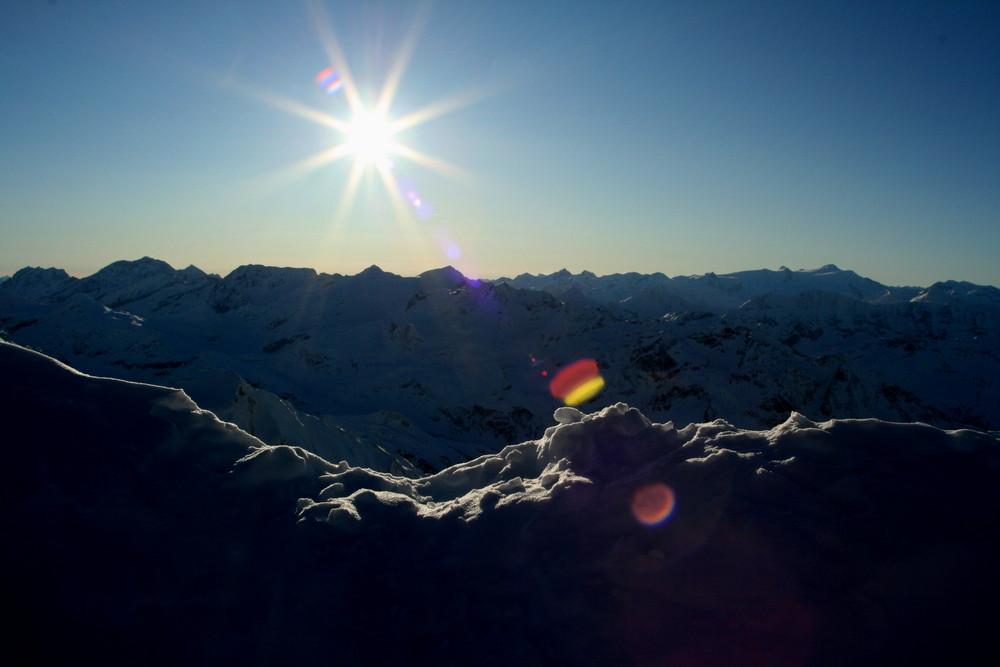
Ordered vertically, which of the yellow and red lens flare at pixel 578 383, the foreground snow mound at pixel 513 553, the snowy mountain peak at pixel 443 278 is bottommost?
the foreground snow mound at pixel 513 553

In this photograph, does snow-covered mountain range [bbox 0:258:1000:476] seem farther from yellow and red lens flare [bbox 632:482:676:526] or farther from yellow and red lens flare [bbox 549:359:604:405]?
yellow and red lens flare [bbox 632:482:676:526]

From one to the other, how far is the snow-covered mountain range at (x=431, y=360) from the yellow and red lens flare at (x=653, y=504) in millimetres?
27609

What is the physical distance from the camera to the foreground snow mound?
4402 mm

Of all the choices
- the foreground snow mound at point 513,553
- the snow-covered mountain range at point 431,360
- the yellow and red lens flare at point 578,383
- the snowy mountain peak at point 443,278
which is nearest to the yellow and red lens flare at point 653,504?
the foreground snow mound at point 513,553

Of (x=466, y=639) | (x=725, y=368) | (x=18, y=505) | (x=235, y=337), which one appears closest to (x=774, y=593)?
(x=466, y=639)

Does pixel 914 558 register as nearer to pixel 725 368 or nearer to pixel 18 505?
→ pixel 18 505

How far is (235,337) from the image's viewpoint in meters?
109

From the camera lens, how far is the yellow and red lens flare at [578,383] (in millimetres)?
95831

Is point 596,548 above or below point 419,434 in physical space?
below

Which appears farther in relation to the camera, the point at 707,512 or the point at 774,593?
the point at 707,512

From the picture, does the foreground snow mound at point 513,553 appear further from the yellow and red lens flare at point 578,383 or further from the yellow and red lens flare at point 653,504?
the yellow and red lens flare at point 578,383

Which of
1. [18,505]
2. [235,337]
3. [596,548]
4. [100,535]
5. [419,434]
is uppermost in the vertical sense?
[235,337]

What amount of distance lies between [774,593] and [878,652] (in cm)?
74

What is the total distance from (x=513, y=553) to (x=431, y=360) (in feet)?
313
